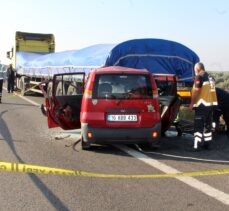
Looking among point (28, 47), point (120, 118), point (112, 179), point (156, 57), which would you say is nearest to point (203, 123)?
point (120, 118)

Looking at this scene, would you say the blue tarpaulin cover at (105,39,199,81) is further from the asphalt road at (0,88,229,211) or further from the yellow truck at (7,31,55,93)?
the yellow truck at (7,31,55,93)

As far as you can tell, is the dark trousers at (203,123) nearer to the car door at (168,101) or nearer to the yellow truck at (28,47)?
the car door at (168,101)

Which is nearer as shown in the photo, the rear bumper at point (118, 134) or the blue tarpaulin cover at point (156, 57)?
the rear bumper at point (118, 134)

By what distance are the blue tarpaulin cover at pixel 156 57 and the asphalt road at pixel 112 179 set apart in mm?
3058

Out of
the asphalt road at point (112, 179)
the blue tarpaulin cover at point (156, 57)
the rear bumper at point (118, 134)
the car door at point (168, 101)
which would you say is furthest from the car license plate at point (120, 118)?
the blue tarpaulin cover at point (156, 57)

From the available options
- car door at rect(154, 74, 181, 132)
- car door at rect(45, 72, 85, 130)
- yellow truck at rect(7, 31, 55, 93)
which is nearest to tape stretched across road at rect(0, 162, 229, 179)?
car door at rect(45, 72, 85, 130)

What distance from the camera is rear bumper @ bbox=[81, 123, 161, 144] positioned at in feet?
27.7

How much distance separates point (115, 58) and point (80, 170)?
6183 millimetres

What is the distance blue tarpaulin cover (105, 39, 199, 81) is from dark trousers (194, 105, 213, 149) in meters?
4.11

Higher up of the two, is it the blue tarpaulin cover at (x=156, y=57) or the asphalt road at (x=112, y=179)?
the blue tarpaulin cover at (x=156, y=57)

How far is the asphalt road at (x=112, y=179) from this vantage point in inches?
212

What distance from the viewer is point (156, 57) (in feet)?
44.0

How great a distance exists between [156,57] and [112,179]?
24.4 ft

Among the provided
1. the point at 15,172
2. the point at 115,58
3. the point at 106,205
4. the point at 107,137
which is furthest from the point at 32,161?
the point at 115,58
